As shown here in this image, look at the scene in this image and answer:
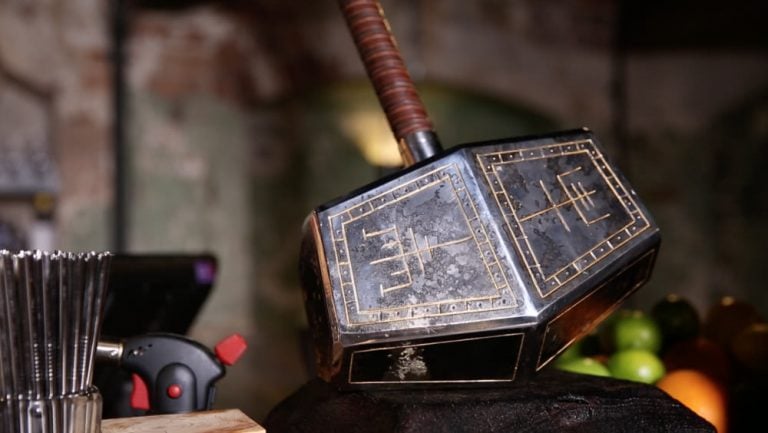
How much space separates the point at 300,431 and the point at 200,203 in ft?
8.58

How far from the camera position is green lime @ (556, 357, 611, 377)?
1.25 m

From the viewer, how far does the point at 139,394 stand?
0.95 m

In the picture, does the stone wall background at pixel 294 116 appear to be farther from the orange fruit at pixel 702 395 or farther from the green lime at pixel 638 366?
the orange fruit at pixel 702 395

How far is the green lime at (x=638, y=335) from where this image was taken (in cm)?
138

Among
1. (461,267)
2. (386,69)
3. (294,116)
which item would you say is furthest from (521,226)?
(294,116)

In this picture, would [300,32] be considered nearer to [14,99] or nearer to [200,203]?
[200,203]

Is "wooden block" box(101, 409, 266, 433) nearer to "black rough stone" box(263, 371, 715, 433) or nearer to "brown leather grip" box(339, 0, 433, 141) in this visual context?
"black rough stone" box(263, 371, 715, 433)

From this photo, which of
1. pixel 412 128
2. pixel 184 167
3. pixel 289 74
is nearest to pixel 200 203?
pixel 184 167

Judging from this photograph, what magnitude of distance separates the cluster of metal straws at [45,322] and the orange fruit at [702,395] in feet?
2.72

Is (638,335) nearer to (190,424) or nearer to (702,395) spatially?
(702,395)

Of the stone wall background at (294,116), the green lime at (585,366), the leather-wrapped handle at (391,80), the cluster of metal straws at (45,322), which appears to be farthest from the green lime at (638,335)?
the stone wall background at (294,116)

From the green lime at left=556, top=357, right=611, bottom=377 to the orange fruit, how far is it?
0.10 metres

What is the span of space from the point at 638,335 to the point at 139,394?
85 centimetres

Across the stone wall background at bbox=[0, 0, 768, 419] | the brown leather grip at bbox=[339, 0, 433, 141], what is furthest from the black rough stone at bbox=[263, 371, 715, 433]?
the stone wall background at bbox=[0, 0, 768, 419]
